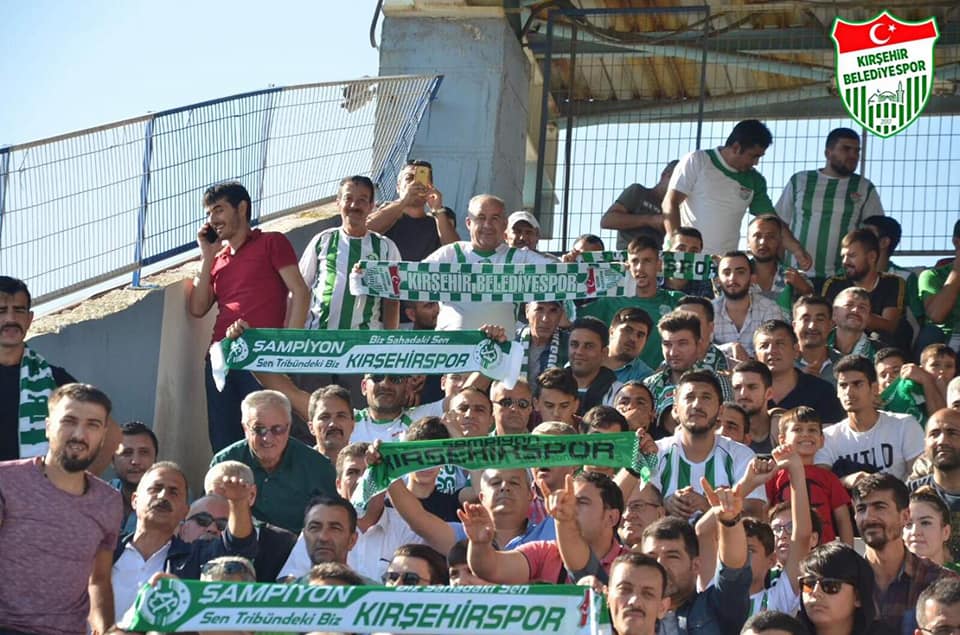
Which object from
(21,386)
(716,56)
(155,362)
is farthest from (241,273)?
(716,56)

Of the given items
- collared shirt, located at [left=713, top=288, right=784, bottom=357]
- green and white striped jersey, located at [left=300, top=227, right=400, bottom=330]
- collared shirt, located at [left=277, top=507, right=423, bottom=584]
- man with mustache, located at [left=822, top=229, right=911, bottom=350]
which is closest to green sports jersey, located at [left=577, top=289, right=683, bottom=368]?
collared shirt, located at [left=713, top=288, right=784, bottom=357]

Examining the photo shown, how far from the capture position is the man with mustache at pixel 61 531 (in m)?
7.60

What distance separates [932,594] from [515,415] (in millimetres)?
3226

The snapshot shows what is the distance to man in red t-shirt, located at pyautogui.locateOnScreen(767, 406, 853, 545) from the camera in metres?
8.90

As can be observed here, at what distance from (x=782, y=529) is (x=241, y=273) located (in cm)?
425

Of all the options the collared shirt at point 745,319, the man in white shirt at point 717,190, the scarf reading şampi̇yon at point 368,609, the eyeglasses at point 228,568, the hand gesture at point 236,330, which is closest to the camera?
the scarf reading şampi̇yon at point 368,609


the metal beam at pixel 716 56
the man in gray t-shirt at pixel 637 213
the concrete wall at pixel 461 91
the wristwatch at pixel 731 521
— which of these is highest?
the metal beam at pixel 716 56

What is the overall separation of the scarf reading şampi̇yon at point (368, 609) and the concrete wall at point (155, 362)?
15.0 feet

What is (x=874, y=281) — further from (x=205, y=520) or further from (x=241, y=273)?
(x=205, y=520)

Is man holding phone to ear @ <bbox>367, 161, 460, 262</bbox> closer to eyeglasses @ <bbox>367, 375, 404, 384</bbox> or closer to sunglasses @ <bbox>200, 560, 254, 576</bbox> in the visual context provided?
eyeglasses @ <bbox>367, 375, 404, 384</bbox>

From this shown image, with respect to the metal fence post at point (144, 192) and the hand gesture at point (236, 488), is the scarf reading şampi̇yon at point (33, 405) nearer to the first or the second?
Answer: the hand gesture at point (236, 488)

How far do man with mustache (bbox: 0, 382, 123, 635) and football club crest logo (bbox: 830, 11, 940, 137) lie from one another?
32.2 feet

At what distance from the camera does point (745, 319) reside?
39.2 ft

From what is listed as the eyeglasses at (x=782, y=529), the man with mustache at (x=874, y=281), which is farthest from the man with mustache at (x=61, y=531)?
the man with mustache at (x=874, y=281)
